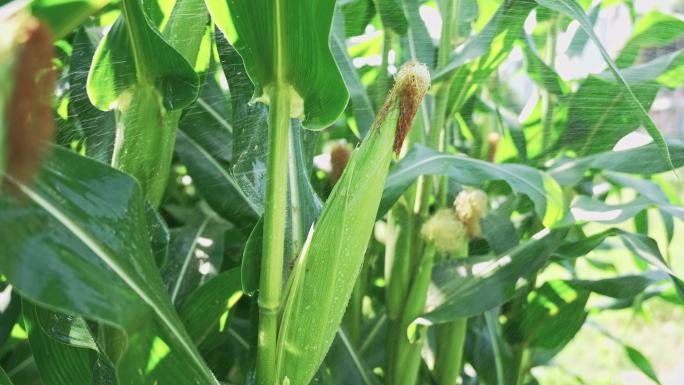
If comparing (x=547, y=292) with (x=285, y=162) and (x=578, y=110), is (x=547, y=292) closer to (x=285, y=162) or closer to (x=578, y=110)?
(x=578, y=110)

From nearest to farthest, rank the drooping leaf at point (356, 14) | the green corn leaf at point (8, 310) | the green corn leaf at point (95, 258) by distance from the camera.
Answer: the green corn leaf at point (95, 258) < the green corn leaf at point (8, 310) < the drooping leaf at point (356, 14)

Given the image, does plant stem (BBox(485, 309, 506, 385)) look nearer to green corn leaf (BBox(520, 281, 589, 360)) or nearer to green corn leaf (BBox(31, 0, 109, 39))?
green corn leaf (BBox(520, 281, 589, 360))

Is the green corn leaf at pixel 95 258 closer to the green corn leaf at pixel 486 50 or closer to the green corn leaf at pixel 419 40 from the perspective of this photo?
the green corn leaf at pixel 486 50

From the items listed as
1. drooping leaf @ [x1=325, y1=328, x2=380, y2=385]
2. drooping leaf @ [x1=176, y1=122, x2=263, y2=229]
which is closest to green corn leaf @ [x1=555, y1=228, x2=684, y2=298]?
drooping leaf @ [x1=325, y1=328, x2=380, y2=385]

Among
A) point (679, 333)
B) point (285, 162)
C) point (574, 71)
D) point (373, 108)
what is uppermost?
point (285, 162)

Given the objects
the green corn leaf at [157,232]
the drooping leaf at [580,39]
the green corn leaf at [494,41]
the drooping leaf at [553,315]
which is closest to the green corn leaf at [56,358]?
the green corn leaf at [157,232]

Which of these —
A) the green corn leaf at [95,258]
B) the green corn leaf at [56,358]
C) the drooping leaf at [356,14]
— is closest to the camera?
the green corn leaf at [95,258]

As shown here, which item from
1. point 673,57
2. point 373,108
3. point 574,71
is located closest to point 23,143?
point 373,108

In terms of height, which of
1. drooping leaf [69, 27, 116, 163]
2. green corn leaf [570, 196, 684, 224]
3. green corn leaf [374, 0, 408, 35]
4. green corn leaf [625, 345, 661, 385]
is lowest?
green corn leaf [625, 345, 661, 385]
